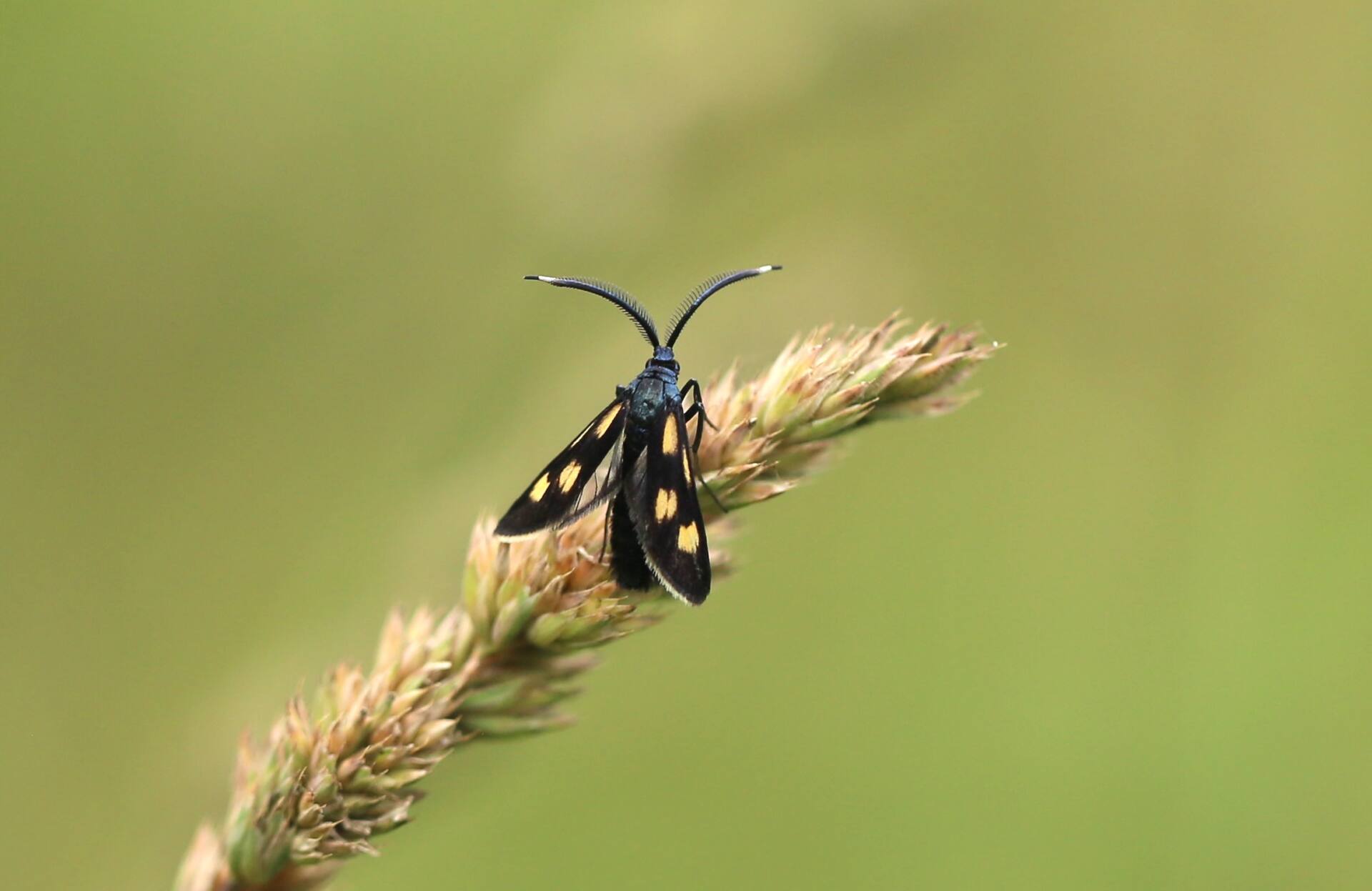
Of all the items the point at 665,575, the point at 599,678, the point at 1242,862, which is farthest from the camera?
the point at 599,678

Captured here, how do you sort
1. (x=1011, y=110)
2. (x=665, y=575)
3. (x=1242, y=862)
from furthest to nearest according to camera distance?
(x=1011, y=110) < (x=1242, y=862) < (x=665, y=575)

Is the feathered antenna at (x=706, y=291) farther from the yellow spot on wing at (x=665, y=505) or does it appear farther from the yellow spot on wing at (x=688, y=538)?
the yellow spot on wing at (x=688, y=538)

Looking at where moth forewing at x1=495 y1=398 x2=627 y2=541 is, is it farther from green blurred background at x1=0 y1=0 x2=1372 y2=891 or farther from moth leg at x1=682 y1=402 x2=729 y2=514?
moth leg at x1=682 y1=402 x2=729 y2=514

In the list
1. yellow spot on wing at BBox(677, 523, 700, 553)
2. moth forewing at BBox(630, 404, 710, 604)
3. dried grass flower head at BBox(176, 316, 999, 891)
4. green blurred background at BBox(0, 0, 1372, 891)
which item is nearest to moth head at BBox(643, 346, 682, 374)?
green blurred background at BBox(0, 0, 1372, 891)

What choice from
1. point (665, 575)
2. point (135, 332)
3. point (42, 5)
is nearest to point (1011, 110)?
point (665, 575)

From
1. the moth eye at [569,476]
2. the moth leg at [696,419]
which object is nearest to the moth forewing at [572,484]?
the moth eye at [569,476]

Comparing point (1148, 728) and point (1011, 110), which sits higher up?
point (1011, 110)

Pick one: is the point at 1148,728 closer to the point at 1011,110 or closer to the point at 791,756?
the point at 791,756
